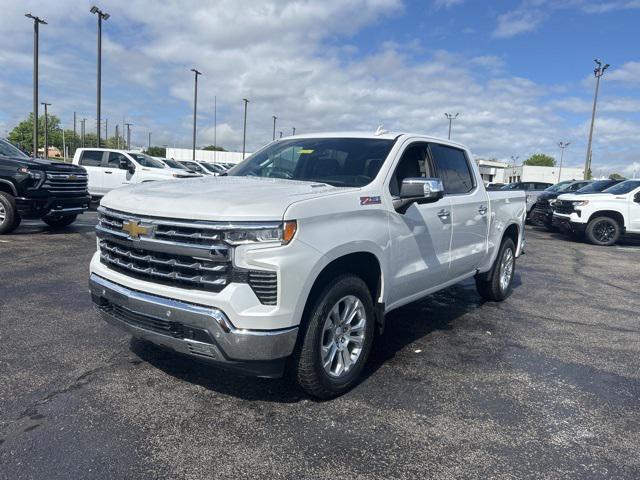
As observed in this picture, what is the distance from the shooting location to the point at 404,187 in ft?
13.2

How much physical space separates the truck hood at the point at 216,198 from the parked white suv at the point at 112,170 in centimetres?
1320

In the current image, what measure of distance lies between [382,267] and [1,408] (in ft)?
8.90

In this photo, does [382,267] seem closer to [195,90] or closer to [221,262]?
[221,262]

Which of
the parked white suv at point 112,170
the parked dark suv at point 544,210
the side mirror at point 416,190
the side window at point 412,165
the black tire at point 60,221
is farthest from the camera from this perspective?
the parked white suv at point 112,170

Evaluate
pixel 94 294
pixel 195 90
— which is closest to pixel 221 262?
pixel 94 294

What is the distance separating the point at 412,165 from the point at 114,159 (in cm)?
1441

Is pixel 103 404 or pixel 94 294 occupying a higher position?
pixel 94 294

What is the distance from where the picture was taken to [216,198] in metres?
3.29

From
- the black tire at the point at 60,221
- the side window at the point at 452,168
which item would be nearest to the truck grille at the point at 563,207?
the side window at the point at 452,168

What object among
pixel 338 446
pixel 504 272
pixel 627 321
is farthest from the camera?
pixel 504 272

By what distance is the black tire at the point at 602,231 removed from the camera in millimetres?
13875

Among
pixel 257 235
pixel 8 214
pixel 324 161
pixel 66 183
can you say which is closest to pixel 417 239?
pixel 324 161

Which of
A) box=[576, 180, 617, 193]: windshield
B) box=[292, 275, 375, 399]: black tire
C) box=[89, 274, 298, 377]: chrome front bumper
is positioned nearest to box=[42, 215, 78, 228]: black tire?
box=[89, 274, 298, 377]: chrome front bumper

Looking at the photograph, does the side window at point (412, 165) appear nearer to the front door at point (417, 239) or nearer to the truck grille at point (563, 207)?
the front door at point (417, 239)
